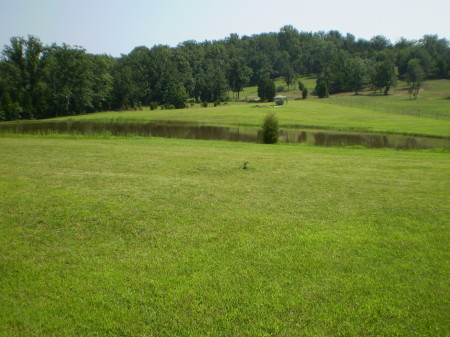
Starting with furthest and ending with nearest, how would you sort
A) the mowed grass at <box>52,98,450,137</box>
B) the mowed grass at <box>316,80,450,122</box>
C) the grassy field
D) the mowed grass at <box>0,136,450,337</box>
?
1. the mowed grass at <box>316,80,450,122</box>
2. the grassy field
3. the mowed grass at <box>52,98,450,137</box>
4. the mowed grass at <box>0,136,450,337</box>

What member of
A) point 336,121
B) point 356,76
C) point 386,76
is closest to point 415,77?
point 386,76

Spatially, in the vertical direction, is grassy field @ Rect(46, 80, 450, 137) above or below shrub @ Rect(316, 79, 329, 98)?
below

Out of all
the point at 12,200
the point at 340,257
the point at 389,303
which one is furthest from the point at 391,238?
the point at 12,200

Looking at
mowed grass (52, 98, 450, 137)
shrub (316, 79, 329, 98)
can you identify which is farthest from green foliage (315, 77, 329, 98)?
mowed grass (52, 98, 450, 137)

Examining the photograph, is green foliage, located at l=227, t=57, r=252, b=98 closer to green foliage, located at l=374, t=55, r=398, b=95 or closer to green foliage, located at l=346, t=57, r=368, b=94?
green foliage, located at l=346, t=57, r=368, b=94

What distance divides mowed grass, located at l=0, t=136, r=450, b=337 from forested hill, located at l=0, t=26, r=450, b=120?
2762 inches

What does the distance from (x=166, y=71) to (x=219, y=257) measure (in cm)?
10883

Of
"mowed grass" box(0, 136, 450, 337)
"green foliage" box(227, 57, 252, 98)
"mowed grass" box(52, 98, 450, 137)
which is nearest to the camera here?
"mowed grass" box(0, 136, 450, 337)

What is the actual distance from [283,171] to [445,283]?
8416mm

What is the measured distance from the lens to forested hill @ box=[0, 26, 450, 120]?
75375mm

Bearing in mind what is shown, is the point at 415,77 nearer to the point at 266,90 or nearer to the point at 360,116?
the point at 266,90

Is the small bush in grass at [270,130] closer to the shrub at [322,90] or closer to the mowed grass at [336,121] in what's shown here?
the mowed grass at [336,121]

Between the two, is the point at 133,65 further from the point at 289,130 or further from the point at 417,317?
the point at 417,317

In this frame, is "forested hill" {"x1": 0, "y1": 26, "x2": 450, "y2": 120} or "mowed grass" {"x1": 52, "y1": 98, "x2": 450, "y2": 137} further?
"forested hill" {"x1": 0, "y1": 26, "x2": 450, "y2": 120}
